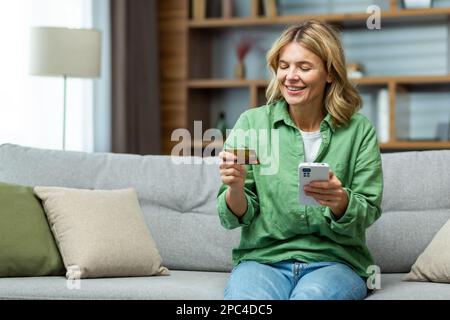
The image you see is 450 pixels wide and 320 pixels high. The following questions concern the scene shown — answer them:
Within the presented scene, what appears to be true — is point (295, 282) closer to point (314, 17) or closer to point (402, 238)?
point (402, 238)

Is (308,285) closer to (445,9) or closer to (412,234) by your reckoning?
(412,234)

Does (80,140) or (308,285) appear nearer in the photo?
(308,285)

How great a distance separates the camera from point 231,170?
204 centimetres

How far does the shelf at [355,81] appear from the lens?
4543mm

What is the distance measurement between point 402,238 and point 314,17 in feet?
8.05

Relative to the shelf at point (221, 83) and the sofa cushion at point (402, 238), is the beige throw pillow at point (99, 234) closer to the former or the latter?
the sofa cushion at point (402, 238)

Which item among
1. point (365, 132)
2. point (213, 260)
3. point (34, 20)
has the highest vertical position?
point (34, 20)

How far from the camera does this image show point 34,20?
4031 millimetres

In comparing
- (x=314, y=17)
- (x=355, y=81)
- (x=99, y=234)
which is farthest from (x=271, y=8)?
(x=99, y=234)

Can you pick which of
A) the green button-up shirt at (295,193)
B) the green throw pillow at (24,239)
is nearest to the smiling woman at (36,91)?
the green throw pillow at (24,239)

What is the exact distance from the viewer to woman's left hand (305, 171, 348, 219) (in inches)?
77.7

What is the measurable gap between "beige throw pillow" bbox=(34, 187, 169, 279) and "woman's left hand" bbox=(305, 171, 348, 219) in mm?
723
